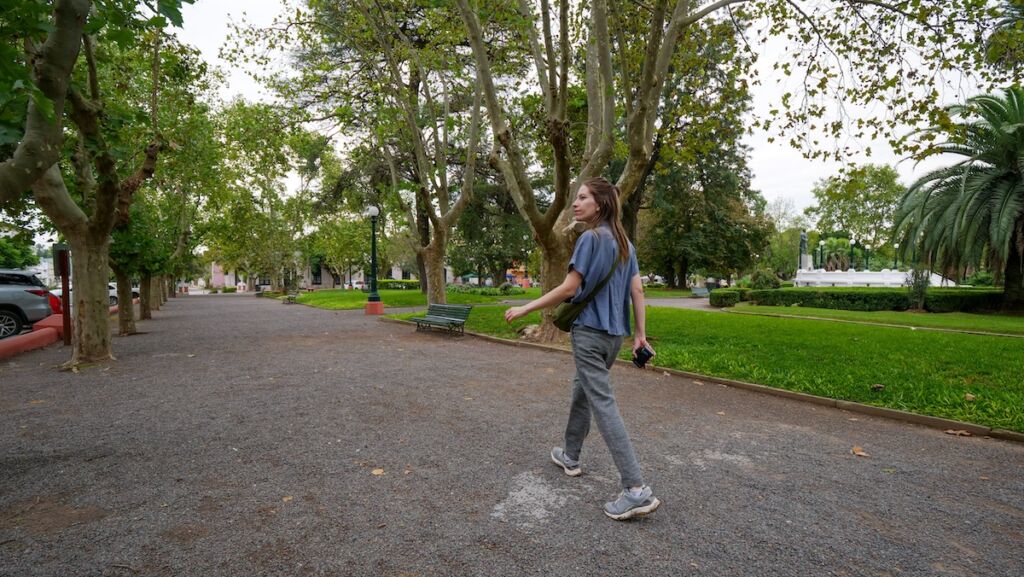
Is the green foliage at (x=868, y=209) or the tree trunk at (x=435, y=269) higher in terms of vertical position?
the green foliage at (x=868, y=209)

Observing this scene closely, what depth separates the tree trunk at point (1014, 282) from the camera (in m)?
17.0

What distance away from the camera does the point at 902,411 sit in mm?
5414

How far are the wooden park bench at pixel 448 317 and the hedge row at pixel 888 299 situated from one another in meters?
15.8

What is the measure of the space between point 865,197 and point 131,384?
204 feet

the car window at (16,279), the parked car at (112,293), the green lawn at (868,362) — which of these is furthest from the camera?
the parked car at (112,293)

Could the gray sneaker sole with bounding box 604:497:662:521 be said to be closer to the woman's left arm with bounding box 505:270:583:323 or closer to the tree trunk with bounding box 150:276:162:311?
the woman's left arm with bounding box 505:270:583:323

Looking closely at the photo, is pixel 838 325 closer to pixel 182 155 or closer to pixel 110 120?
pixel 110 120

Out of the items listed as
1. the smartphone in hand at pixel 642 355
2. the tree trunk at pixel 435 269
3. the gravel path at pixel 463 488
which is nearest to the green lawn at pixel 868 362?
the gravel path at pixel 463 488

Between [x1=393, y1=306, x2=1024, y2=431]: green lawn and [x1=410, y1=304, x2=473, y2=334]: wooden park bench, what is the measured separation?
970 millimetres

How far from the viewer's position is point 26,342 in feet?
33.2

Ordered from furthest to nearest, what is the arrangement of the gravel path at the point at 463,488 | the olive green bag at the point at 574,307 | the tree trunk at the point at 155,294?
the tree trunk at the point at 155,294 → the olive green bag at the point at 574,307 → the gravel path at the point at 463,488

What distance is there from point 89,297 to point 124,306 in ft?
19.0

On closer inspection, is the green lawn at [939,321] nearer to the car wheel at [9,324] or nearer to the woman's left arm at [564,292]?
the woman's left arm at [564,292]

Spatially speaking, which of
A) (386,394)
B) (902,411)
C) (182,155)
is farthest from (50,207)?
(902,411)
